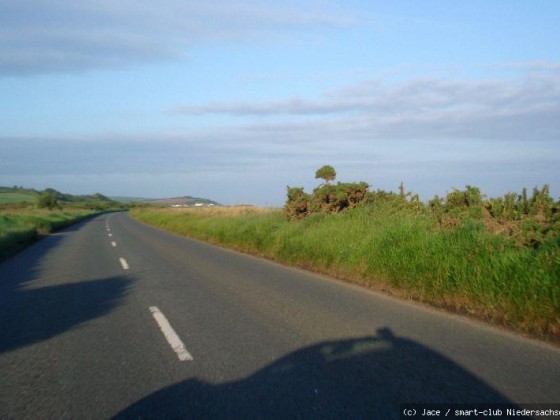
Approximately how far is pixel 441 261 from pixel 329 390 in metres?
5.04

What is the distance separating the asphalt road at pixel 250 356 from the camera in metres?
4.59

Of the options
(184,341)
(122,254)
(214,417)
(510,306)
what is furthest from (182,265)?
(214,417)

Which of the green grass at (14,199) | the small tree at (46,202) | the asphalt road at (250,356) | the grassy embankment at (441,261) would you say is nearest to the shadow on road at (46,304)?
the asphalt road at (250,356)

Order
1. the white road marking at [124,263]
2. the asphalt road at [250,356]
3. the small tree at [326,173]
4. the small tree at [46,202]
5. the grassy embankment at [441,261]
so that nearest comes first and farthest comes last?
1. the asphalt road at [250,356]
2. the grassy embankment at [441,261]
3. the white road marking at [124,263]
4. the small tree at [326,173]
5. the small tree at [46,202]

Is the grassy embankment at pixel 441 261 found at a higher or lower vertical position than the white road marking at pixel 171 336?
higher

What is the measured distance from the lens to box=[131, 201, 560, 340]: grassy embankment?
7168 mm

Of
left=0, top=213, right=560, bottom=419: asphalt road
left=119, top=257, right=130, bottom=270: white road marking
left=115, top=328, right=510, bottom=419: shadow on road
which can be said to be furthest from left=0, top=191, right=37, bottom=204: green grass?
left=115, top=328, right=510, bottom=419: shadow on road

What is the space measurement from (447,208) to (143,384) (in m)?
9.11

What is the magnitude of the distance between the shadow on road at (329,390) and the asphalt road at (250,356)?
11mm

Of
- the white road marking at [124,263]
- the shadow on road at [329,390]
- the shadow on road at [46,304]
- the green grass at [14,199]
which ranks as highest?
the green grass at [14,199]

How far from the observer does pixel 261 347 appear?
6.23 meters

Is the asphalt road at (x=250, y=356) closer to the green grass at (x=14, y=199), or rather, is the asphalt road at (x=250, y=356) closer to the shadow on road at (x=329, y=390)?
the shadow on road at (x=329, y=390)

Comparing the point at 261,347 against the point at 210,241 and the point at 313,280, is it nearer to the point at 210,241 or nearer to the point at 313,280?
the point at 313,280

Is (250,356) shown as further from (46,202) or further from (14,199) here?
(14,199)
